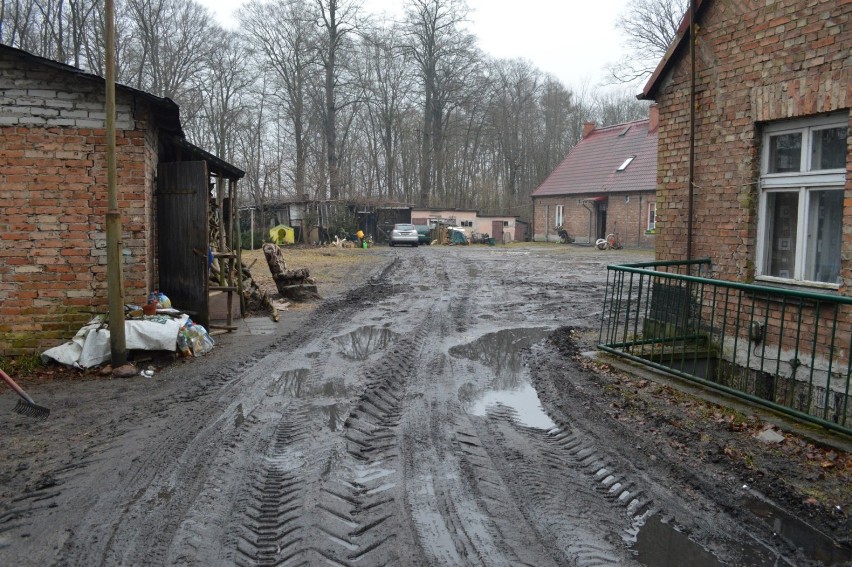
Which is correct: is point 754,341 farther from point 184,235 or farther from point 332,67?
point 332,67

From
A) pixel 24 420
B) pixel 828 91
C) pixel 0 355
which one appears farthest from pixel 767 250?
pixel 0 355

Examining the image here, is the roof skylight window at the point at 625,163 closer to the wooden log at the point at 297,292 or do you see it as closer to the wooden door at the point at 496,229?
the wooden door at the point at 496,229

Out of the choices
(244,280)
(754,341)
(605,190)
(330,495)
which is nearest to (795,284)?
(754,341)

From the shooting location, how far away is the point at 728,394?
20.9 feet

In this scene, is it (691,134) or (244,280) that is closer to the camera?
(691,134)

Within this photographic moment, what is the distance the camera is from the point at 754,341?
7270mm

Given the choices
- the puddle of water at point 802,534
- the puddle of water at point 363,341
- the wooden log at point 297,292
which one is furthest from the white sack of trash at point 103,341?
the puddle of water at point 802,534

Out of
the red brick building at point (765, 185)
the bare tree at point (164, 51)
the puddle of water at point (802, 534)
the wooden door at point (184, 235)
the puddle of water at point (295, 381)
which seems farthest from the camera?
the bare tree at point (164, 51)

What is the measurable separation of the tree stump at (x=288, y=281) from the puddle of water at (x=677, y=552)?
11.6 meters

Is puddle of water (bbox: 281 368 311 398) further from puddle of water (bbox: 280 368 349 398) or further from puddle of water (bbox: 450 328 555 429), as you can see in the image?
puddle of water (bbox: 450 328 555 429)

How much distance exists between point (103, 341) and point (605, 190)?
36.2 metres

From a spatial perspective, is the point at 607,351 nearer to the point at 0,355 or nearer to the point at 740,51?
the point at 740,51

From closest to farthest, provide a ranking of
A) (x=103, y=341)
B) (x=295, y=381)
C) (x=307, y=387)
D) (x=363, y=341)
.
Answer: (x=307, y=387) → (x=295, y=381) → (x=103, y=341) → (x=363, y=341)

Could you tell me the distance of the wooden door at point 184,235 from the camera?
988cm
